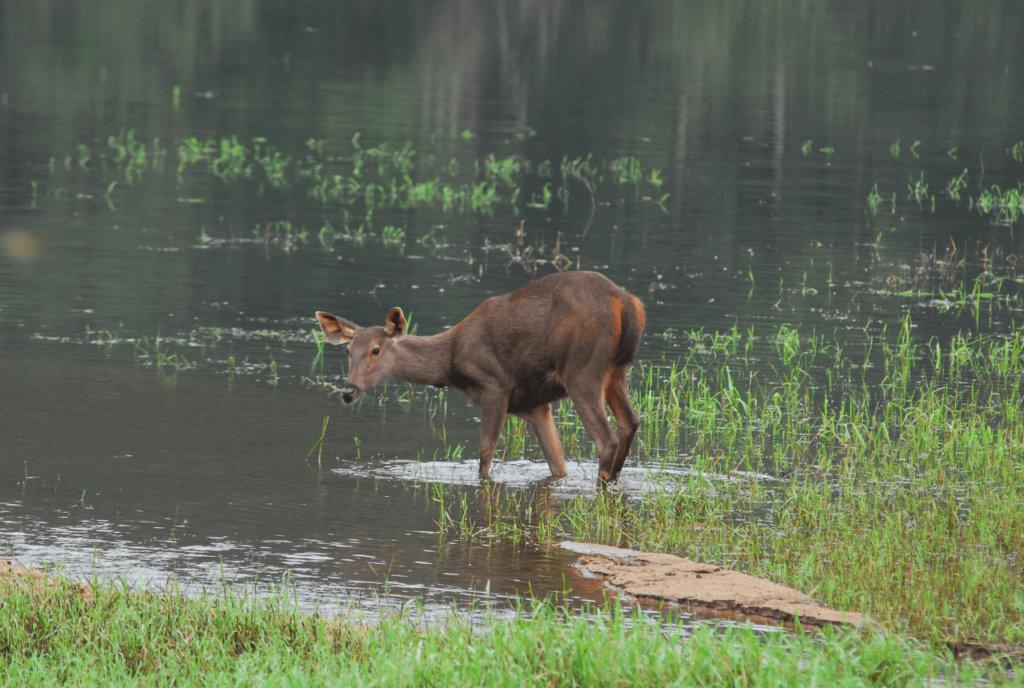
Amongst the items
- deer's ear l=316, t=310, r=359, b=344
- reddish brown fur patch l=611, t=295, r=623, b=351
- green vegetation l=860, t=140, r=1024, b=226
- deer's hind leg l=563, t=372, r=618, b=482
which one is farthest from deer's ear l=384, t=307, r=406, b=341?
green vegetation l=860, t=140, r=1024, b=226

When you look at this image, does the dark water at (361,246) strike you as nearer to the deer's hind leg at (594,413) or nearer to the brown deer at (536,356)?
the deer's hind leg at (594,413)

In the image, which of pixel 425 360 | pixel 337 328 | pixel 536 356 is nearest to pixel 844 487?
pixel 536 356

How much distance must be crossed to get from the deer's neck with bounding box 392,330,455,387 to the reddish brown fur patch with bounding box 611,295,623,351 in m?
1.44

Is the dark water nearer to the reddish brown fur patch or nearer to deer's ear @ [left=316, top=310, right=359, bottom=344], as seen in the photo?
deer's ear @ [left=316, top=310, right=359, bottom=344]

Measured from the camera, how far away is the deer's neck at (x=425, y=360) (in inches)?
454

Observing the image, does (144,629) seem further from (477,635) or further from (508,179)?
(508,179)

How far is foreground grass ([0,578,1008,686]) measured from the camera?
21.2 feet

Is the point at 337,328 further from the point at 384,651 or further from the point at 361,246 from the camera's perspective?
the point at 361,246

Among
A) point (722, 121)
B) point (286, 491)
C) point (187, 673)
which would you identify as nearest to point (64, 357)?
point (286, 491)

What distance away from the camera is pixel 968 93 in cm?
5062

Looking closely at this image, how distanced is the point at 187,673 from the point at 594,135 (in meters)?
31.8

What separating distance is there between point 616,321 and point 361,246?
12.0 m

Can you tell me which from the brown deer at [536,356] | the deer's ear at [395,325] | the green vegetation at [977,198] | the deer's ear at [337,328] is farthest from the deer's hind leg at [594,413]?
the green vegetation at [977,198]

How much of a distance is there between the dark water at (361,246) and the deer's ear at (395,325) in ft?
3.48
